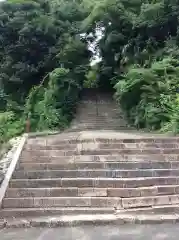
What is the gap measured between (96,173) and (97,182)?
39cm

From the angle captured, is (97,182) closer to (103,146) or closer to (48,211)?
(48,211)

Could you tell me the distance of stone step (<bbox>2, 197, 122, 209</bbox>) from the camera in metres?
5.52

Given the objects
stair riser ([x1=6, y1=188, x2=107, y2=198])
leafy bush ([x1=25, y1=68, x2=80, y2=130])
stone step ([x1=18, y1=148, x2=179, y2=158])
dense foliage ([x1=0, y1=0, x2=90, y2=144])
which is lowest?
stair riser ([x1=6, y1=188, x2=107, y2=198])

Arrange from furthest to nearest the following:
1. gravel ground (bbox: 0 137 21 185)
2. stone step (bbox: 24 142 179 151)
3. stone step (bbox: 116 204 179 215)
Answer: stone step (bbox: 24 142 179 151) < gravel ground (bbox: 0 137 21 185) < stone step (bbox: 116 204 179 215)

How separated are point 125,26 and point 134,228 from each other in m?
12.6

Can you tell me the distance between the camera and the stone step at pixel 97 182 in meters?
5.93

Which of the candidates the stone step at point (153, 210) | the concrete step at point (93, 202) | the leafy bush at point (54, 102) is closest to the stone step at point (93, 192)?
the concrete step at point (93, 202)

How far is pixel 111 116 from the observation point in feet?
47.8

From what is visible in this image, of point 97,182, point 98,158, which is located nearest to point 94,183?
point 97,182

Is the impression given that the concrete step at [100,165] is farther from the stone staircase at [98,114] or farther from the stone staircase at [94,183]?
the stone staircase at [98,114]

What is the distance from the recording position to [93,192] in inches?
228

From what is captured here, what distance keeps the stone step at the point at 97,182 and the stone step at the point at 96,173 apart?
27 cm

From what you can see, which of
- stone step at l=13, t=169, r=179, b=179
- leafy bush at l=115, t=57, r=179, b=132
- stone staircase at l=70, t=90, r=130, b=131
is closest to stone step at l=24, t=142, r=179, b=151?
stone step at l=13, t=169, r=179, b=179

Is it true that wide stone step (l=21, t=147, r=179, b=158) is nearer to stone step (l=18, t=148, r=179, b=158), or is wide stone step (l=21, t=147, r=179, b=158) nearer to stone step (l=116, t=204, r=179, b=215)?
stone step (l=18, t=148, r=179, b=158)
